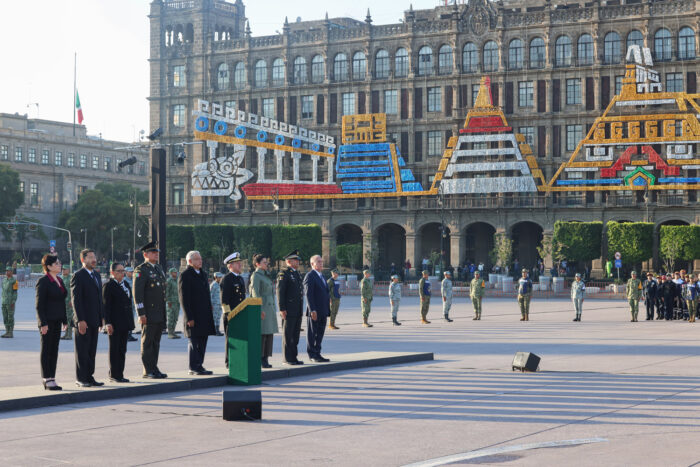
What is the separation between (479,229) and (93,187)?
171 ft

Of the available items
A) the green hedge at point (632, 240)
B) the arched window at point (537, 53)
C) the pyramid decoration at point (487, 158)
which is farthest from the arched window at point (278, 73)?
the green hedge at point (632, 240)

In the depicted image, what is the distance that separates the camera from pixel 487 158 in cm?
7000

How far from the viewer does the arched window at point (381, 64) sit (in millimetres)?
75875

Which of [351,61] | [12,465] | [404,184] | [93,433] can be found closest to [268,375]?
[93,433]

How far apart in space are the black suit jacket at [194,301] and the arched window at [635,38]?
193ft

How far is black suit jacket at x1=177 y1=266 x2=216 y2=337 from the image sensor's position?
46.7ft

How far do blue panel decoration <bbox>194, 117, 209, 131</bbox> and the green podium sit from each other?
52273mm

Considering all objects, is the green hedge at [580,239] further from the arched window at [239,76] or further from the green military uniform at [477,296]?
the green military uniform at [477,296]

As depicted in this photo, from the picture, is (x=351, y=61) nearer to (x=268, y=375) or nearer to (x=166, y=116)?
(x=166, y=116)

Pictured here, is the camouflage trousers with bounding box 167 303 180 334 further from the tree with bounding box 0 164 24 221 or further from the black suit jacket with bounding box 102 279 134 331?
the tree with bounding box 0 164 24 221

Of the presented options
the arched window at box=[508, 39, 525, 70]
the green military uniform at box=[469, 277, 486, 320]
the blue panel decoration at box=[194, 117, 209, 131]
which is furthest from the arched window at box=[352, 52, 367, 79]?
the green military uniform at box=[469, 277, 486, 320]

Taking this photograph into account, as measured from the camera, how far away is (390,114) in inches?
2965

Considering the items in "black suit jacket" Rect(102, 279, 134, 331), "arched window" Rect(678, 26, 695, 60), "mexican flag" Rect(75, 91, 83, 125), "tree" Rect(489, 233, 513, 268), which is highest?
"mexican flag" Rect(75, 91, 83, 125)

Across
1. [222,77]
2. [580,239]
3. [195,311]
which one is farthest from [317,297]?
[222,77]
